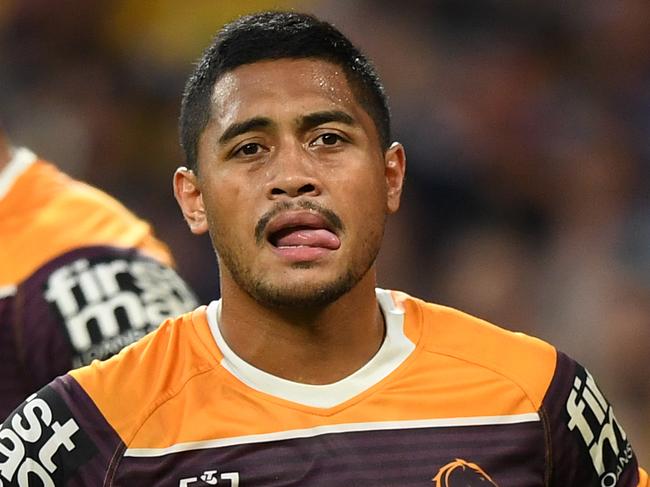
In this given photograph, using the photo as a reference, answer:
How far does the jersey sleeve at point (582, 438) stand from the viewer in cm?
281

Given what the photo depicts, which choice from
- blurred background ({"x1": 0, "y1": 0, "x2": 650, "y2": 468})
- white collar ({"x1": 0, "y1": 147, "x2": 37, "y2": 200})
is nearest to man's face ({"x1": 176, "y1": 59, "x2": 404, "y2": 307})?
white collar ({"x1": 0, "y1": 147, "x2": 37, "y2": 200})

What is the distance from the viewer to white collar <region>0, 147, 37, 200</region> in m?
3.67

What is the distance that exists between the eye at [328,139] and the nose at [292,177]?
0.05m

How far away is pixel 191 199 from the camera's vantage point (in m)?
2.96

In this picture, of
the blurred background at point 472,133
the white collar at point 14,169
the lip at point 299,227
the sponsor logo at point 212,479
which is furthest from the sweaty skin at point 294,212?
the blurred background at point 472,133

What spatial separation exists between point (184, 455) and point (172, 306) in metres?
0.84

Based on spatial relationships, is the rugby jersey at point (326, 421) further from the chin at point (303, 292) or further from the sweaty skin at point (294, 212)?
the chin at point (303, 292)

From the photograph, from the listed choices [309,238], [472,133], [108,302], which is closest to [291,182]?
[309,238]

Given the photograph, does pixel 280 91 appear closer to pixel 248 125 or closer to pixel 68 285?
pixel 248 125

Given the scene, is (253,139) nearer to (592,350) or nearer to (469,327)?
(469,327)

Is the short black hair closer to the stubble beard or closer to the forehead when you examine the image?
the forehead

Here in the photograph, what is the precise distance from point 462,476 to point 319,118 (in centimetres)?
73

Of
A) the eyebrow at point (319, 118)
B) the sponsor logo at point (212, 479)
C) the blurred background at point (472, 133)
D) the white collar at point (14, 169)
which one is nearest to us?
the sponsor logo at point (212, 479)

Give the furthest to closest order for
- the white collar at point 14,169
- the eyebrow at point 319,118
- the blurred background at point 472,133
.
Answer: 1. the blurred background at point 472,133
2. the white collar at point 14,169
3. the eyebrow at point 319,118
